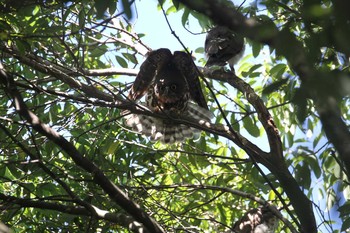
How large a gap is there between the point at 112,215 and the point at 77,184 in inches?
50.0

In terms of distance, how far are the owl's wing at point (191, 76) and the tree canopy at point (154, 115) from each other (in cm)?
11

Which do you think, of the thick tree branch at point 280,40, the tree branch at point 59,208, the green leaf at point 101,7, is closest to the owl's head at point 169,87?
the tree branch at point 59,208

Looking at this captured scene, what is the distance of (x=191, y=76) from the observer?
20.5 ft

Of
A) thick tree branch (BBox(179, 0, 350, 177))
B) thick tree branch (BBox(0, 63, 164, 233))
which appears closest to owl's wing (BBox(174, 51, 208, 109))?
Result: thick tree branch (BBox(0, 63, 164, 233))

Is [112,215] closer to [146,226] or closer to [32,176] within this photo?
[146,226]

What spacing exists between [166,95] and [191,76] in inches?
16.4

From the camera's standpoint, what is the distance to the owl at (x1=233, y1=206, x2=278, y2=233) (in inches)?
225

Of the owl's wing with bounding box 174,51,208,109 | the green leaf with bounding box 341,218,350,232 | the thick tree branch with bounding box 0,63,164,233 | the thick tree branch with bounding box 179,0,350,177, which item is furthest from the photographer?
the owl's wing with bounding box 174,51,208,109

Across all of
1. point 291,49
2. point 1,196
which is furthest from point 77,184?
point 291,49

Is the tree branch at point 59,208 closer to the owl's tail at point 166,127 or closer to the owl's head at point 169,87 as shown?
the owl's tail at point 166,127

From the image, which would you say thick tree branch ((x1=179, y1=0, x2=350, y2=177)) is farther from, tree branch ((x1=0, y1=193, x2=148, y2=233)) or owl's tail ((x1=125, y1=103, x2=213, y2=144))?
owl's tail ((x1=125, y1=103, x2=213, y2=144))

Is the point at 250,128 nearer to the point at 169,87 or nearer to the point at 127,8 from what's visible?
the point at 169,87

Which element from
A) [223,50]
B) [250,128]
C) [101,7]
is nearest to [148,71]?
[223,50]

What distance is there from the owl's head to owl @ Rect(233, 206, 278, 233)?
1534 millimetres
